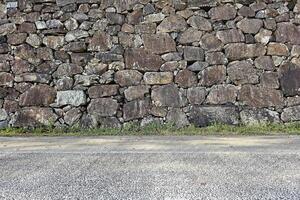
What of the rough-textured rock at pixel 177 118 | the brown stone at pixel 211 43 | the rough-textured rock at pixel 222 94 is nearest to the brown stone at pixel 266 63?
the rough-textured rock at pixel 222 94

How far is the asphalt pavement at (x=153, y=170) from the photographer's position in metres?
2.88

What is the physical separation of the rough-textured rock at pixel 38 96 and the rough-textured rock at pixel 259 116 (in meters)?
3.60

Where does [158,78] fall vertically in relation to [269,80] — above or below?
above

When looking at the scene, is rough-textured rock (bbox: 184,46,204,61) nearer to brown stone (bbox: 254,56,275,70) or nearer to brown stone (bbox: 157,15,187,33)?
brown stone (bbox: 157,15,187,33)

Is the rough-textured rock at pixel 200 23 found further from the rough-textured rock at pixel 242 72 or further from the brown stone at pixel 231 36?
the rough-textured rock at pixel 242 72

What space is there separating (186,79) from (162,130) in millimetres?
1063

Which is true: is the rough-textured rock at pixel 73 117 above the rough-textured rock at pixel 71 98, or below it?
below

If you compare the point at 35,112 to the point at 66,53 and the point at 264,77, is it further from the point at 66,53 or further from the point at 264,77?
the point at 264,77

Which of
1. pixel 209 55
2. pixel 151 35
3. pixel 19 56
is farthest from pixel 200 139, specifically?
pixel 19 56

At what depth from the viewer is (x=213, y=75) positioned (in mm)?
Answer: 6707

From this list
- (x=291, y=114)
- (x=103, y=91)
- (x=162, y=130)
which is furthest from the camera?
(x=103, y=91)

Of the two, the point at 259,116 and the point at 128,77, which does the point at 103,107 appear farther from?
the point at 259,116

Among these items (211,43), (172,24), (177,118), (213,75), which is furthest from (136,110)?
(211,43)

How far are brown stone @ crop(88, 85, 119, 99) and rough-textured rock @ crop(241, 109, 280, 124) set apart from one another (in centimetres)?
240
